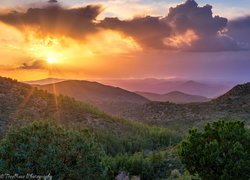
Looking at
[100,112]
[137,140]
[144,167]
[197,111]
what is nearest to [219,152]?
[144,167]

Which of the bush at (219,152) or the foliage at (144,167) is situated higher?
the bush at (219,152)

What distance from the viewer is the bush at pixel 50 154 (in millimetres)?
10266

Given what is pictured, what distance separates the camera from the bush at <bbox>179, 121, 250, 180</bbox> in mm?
12578

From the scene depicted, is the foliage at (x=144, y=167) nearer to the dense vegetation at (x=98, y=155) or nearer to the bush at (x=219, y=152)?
the dense vegetation at (x=98, y=155)

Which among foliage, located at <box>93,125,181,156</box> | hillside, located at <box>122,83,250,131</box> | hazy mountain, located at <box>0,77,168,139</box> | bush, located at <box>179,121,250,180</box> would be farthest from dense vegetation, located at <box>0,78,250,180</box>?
hillside, located at <box>122,83,250,131</box>

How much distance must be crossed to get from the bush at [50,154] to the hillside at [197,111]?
32302 millimetres

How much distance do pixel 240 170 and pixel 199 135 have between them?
5.34 ft

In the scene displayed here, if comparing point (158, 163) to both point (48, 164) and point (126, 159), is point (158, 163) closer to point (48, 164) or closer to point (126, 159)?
point (126, 159)

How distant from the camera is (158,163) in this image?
69.8ft

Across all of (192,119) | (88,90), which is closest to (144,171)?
(192,119)

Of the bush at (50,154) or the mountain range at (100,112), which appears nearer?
the bush at (50,154)

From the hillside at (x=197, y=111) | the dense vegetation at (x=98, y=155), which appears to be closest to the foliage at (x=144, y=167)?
the dense vegetation at (x=98, y=155)

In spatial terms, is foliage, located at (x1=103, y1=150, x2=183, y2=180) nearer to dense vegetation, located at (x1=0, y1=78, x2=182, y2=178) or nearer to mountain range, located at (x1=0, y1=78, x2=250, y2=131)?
dense vegetation, located at (x1=0, y1=78, x2=182, y2=178)

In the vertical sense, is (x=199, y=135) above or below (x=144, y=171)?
above
